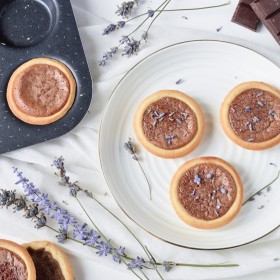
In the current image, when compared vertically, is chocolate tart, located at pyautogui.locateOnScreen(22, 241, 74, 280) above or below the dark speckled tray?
below

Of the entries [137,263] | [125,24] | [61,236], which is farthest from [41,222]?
[125,24]

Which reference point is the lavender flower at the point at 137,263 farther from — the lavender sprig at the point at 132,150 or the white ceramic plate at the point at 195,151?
the lavender sprig at the point at 132,150

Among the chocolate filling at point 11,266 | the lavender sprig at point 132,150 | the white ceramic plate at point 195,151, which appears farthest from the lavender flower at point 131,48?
the chocolate filling at point 11,266

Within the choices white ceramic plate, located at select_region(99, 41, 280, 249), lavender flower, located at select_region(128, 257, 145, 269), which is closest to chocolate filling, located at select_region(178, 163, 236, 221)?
white ceramic plate, located at select_region(99, 41, 280, 249)

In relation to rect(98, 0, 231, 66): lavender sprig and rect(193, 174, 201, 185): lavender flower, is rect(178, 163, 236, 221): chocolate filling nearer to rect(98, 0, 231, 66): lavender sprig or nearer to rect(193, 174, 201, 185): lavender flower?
Answer: rect(193, 174, 201, 185): lavender flower

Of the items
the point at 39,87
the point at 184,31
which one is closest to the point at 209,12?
the point at 184,31

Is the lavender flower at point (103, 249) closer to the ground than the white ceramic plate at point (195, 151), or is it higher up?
closer to the ground

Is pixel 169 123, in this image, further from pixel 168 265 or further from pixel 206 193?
pixel 168 265
